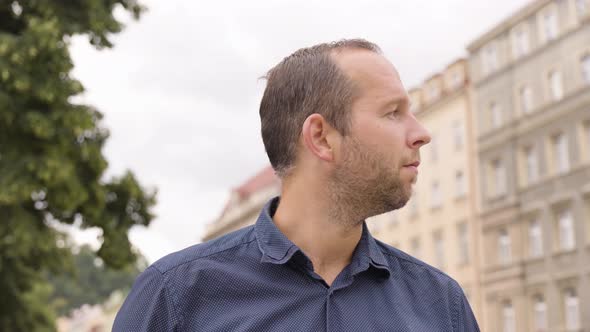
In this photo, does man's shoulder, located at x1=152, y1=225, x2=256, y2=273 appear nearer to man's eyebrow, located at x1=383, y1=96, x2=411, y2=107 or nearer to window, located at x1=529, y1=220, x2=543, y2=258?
man's eyebrow, located at x1=383, y1=96, x2=411, y2=107

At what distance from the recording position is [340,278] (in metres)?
2.92

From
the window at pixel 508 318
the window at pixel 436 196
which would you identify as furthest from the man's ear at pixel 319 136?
the window at pixel 436 196

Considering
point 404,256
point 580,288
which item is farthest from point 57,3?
point 580,288

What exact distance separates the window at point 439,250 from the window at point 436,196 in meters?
1.29

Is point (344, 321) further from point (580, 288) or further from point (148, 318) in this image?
point (580, 288)

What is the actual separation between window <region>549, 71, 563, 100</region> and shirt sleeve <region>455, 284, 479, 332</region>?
3995 centimetres

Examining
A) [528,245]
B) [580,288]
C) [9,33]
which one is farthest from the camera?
[528,245]

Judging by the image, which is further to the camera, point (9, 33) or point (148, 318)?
point (9, 33)

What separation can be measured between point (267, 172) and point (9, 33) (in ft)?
214

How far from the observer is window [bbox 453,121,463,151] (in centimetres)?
4888

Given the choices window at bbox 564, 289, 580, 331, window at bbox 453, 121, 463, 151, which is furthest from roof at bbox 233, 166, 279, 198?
window at bbox 564, 289, 580, 331

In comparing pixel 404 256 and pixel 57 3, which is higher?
pixel 57 3

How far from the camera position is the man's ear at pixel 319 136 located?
3.02 meters

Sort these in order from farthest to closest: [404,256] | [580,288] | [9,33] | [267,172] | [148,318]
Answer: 1. [267,172]
2. [580,288]
3. [9,33]
4. [404,256]
5. [148,318]
